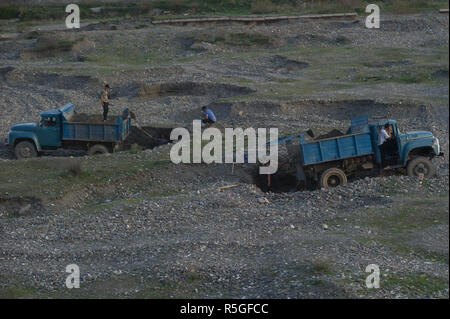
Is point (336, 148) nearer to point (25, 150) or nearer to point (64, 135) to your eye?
point (64, 135)

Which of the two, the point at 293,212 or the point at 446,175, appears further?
the point at 446,175

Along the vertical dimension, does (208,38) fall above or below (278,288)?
above

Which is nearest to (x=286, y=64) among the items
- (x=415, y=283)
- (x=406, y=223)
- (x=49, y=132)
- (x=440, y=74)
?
(x=440, y=74)

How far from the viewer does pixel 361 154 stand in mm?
18875

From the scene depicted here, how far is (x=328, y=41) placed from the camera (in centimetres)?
4316

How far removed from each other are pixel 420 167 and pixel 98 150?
11121 mm

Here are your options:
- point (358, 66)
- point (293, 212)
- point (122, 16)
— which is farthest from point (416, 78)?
point (122, 16)

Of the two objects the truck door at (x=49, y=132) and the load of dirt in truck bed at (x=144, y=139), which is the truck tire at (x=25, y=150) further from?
the load of dirt in truck bed at (x=144, y=139)

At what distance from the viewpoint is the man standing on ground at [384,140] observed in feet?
61.4

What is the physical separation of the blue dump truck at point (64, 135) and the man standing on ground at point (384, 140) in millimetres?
9435

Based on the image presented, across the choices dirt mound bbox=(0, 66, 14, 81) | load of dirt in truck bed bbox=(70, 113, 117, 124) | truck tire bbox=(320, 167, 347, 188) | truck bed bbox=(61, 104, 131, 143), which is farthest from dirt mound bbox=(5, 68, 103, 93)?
truck tire bbox=(320, 167, 347, 188)

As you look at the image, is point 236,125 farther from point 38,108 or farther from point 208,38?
point 208,38

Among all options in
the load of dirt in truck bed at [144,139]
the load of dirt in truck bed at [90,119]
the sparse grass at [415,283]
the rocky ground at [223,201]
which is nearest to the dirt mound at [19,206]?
the rocky ground at [223,201]

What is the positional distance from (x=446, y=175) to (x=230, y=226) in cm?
678
